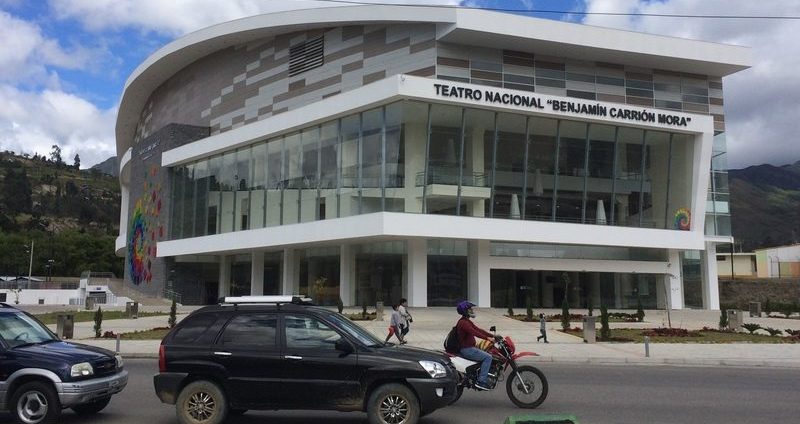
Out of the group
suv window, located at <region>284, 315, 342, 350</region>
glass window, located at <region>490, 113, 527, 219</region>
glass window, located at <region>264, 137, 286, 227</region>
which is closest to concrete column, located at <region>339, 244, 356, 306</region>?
glass window, located at <region>264, 137, 286, 227</region>

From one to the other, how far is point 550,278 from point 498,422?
34525 mm

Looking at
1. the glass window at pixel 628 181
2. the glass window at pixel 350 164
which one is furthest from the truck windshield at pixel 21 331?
the glass window at pixel 628 181

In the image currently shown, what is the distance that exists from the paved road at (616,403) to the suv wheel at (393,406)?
87 cm

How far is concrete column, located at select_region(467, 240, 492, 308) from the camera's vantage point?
128 feet

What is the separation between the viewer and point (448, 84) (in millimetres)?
36000

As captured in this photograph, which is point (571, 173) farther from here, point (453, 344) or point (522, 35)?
point (453, 344)

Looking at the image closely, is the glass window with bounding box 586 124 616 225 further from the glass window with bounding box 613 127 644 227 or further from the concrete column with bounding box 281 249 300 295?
the concrete column with bounding box 281 249 300 295

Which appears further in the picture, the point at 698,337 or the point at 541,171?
the point at 541,171

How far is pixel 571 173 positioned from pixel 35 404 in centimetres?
3611

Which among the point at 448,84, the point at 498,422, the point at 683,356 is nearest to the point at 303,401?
the point at 498,422

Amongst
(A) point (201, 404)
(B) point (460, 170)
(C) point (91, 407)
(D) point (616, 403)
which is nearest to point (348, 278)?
(B) point (460, 170)

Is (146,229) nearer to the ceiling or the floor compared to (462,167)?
nearer to the floor

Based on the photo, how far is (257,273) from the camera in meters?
47.7

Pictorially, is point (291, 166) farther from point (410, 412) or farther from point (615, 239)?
point (410, 412)
